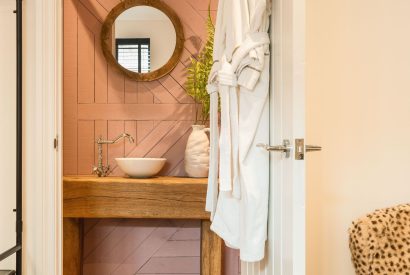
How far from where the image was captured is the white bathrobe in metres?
1.49

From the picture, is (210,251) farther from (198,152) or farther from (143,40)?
(143,40)

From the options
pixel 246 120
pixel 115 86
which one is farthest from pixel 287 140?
pixel 115 86

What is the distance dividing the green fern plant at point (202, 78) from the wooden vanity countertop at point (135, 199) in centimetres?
57

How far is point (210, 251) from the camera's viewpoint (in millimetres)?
2451

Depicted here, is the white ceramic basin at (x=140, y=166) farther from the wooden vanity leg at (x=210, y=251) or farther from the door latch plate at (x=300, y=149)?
the door latch plate at (x=300, y=149)

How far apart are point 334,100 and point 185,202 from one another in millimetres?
1001

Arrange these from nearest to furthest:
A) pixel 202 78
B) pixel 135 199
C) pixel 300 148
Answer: pixel 300 148
pixel 135 199
pixel 202 78

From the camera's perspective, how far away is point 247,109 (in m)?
1.54

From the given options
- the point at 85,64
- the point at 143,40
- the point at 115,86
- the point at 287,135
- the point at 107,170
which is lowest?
the point at 107,170

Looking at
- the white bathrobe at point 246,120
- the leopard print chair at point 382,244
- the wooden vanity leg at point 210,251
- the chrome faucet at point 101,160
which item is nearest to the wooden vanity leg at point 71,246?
the chrome faucet at point 101,160

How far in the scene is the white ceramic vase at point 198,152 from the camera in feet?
8.28
